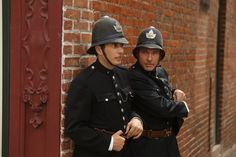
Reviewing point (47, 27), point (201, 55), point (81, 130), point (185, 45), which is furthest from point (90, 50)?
point (201, 55)

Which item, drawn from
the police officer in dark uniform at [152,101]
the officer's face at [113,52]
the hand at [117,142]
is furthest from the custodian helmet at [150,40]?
the hand at [117,142]

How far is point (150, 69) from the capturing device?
4.24 meters

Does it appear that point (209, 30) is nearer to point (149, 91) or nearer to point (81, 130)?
point (149, 91)

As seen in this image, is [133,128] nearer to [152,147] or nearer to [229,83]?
[152,147]

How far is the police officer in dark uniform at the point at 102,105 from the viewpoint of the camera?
349cm

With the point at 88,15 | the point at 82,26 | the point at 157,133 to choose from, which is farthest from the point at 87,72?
the point at 157,133

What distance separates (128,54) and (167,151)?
100 centimetres

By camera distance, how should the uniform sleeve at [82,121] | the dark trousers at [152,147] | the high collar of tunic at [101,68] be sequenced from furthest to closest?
the dark trousers at [152,147]
the high collar of tunic at [101,68]
the uniform sleeve at [82,121]

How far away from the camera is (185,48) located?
694cm

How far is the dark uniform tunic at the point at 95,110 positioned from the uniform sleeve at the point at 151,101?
0.37 metres

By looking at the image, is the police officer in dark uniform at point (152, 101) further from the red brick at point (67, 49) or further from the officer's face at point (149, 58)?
the red brick at point (67, 49)

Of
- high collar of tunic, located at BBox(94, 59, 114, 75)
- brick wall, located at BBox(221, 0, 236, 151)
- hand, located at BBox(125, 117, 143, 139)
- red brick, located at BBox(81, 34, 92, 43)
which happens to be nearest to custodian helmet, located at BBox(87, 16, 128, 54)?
high collar of tunic, located at BBox(94, 59, 114, 75)

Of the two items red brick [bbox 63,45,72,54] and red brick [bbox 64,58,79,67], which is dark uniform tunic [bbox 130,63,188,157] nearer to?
red brick [bbox 64,58,79,67]

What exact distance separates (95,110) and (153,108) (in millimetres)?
731
